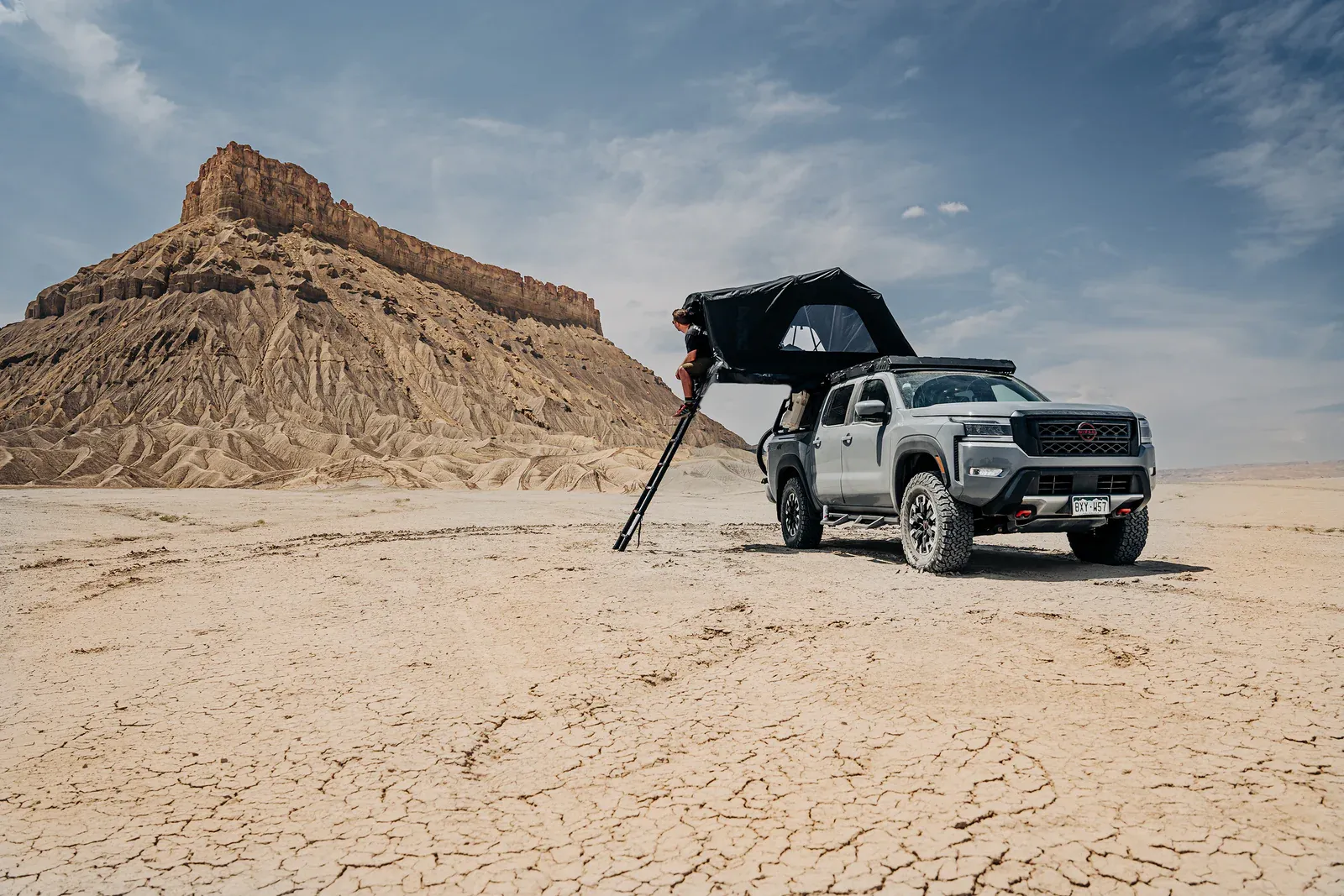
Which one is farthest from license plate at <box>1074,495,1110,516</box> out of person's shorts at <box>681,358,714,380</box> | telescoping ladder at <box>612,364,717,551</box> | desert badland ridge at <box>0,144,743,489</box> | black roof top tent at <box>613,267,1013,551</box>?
desert badland ridge at <box>0,144,743,489</box>

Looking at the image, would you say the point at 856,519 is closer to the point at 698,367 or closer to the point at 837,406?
the point at 837,406

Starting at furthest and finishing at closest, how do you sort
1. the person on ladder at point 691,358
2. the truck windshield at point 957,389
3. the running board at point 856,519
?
the person on ladder at point 691,358, the running board at point 856,519, the truck windshield at point 957,389

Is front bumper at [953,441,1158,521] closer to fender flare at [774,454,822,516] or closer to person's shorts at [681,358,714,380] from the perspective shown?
fender flare at [774,454,822,516]

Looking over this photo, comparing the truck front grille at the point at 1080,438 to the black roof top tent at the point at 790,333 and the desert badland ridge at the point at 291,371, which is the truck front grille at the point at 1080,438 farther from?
the desert badland ridge at the point at 291,371

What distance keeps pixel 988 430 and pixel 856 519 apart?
7.40ft

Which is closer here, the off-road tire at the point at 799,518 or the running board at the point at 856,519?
the running board at the point at 856,519

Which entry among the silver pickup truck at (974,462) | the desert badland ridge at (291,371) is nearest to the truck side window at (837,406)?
the silver pickup truck at (974,462)

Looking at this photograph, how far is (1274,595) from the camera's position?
5.91 metres

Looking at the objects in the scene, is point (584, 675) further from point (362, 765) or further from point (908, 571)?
point (908, 571)

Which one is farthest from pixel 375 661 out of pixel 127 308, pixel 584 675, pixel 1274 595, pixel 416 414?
pixel 127 308

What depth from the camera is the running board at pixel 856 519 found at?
332 inches

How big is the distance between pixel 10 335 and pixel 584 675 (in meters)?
87.2

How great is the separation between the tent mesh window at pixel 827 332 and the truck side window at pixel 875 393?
1760mm

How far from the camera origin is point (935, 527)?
7.27 metres
